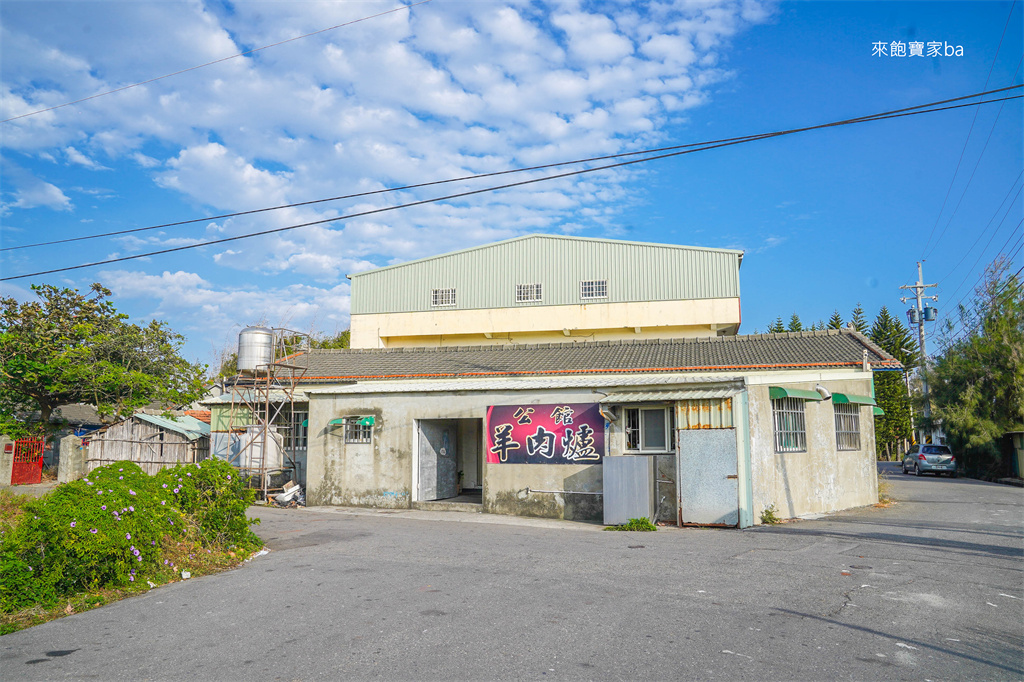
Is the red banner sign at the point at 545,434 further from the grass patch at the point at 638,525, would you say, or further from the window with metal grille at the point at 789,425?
the window with metal grille at the point at 789,425

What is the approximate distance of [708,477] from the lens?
1323 centimetres

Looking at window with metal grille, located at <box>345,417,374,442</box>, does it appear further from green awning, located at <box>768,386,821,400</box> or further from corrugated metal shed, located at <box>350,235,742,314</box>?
corrugated metal shed, located at <box>350,235,742,314</box>

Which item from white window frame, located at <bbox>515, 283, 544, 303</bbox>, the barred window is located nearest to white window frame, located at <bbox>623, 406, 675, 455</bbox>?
the barred window

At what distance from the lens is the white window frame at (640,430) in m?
14.3

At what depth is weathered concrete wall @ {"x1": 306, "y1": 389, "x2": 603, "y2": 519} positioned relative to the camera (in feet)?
49.5

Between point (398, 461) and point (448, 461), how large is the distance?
201 cm

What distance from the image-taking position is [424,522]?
14008 mm

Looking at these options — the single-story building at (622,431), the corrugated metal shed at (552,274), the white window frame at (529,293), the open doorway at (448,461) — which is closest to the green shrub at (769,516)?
the single-story building at (622,431)

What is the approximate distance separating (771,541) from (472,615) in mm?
6633

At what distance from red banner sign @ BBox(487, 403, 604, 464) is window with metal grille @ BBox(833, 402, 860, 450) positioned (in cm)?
610

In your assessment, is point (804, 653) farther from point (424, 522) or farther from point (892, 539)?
point (424, 522)

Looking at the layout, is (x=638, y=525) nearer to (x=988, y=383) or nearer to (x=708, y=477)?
(x=708, y=477)

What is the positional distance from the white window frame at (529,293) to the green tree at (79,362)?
14319mm

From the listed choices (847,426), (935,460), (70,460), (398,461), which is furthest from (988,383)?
(70,460)
